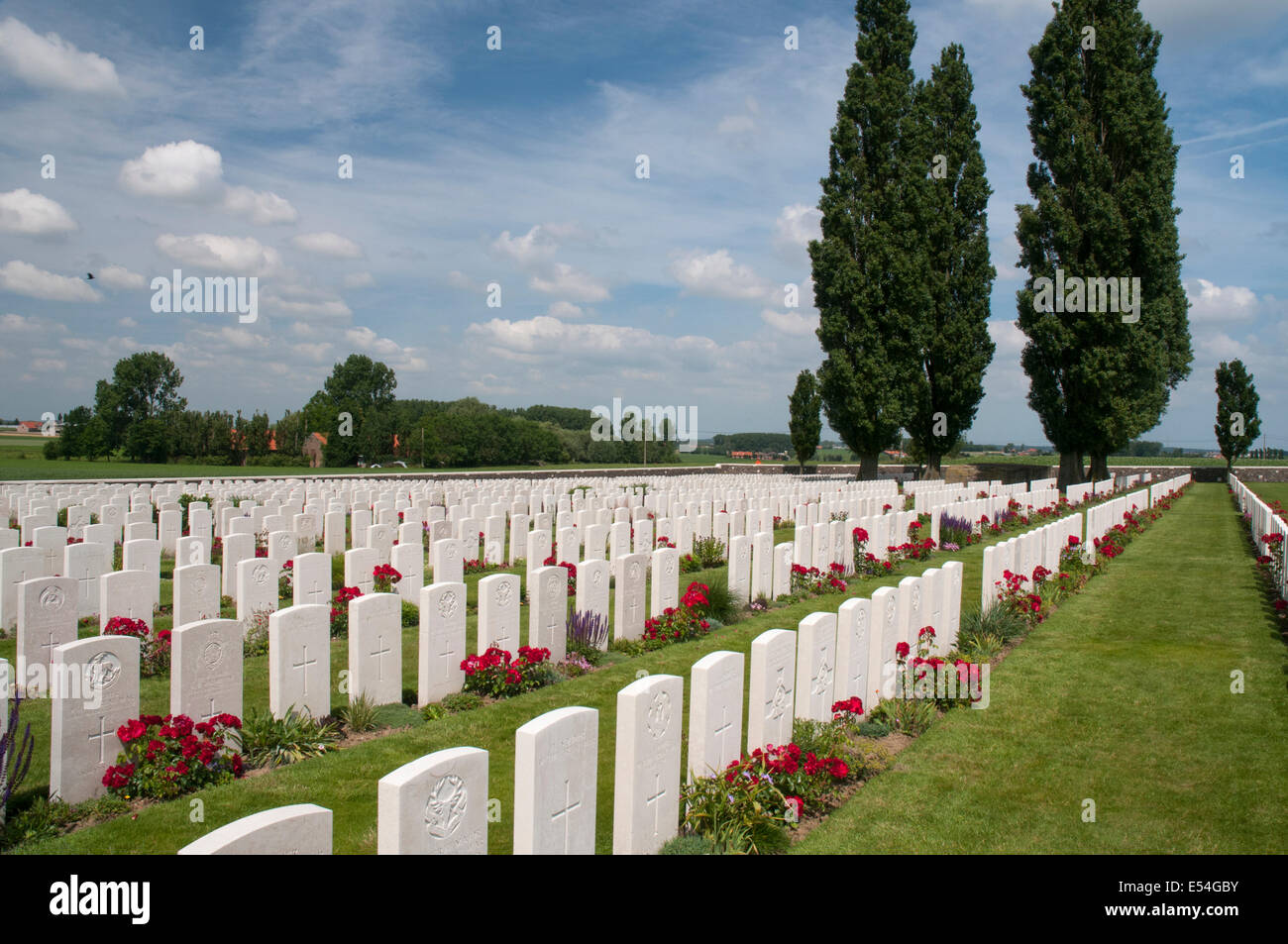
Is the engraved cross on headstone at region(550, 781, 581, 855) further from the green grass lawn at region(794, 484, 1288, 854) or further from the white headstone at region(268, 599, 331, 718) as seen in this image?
the white headstone at region(268, 599, 331, 718)

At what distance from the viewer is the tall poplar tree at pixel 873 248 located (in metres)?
35.2

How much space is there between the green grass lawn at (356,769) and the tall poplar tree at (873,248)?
28.4 meters

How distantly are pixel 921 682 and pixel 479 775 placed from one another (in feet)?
17.2

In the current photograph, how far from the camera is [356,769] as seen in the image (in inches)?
225

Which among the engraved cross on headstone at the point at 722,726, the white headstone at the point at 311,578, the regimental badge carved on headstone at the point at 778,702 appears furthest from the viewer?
the white headstone at the point at 311,578

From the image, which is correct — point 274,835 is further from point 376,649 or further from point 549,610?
point 549,610

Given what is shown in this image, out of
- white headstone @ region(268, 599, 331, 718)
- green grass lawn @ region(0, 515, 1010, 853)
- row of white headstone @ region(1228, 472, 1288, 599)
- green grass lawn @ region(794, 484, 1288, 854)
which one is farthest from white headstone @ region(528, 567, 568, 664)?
row of white headstone @ region(1228, 472, 1288, 599)

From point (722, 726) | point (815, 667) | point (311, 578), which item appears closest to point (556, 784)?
point (722, 726)

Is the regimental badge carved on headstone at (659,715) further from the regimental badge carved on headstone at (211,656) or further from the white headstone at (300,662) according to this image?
the regimental badge carved on headstone at (211,656)

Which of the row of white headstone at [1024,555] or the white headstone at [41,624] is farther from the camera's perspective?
the row of white headstone at [1024,555]

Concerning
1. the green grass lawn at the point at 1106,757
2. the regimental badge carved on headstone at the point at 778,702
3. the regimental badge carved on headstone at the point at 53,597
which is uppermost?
the regimental badge carved on headstone at the point at 53,597

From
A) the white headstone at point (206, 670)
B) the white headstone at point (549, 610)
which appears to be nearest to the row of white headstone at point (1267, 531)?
the white headstone at point (549, 610)
